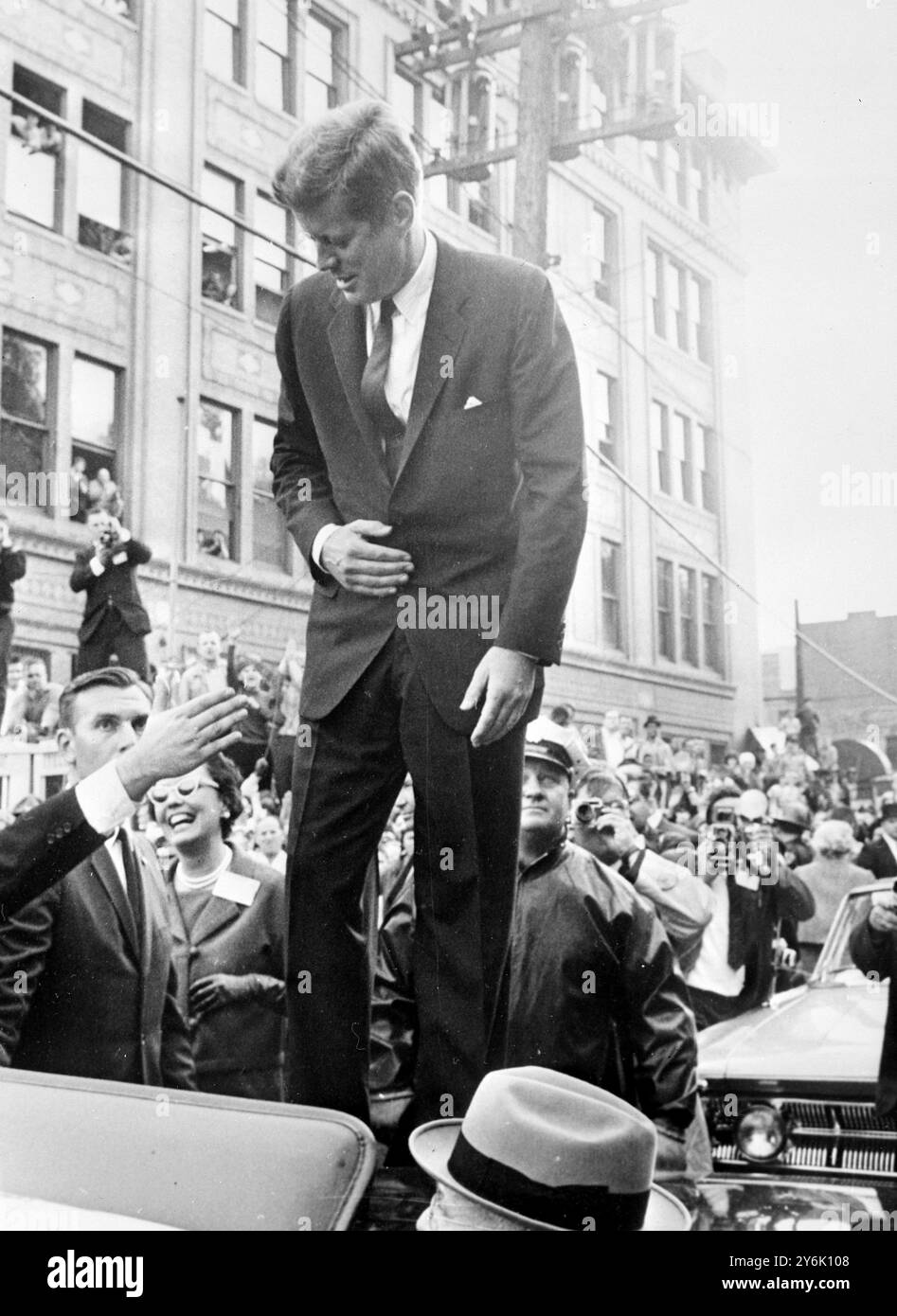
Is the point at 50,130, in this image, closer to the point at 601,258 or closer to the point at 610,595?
the point at 601,258

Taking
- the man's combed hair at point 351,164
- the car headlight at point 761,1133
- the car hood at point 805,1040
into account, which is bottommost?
the car headlight at point 761,1133

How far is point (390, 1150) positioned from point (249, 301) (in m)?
1.35

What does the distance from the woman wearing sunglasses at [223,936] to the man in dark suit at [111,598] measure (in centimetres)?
23

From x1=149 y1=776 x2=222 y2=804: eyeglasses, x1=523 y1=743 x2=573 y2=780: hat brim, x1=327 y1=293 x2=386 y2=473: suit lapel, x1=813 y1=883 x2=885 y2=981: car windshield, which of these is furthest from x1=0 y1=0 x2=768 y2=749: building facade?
x1=813 y1=883 x2=885 y2=981: car windshield

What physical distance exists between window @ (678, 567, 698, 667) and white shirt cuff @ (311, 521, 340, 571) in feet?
2.81

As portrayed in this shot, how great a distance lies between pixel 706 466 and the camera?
108 inches

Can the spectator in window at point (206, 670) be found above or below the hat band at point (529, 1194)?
above

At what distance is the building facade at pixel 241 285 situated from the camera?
250 cm

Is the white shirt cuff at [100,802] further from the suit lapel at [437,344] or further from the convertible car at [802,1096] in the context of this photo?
the convertible car at [802,1096]

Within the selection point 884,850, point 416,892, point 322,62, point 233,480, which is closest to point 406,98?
point 322,62

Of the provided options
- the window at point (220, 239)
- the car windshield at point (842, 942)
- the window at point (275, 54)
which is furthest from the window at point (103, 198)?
the car windshield at point (842, 942)

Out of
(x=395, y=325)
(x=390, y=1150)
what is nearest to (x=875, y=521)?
(x=395, y=325)

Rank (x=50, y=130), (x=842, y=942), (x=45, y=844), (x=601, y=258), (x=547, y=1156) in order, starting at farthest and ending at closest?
(x=842, y=942) → (x=601, y=258) → (x=50, y=130) → (x=45, y=844) → (x=547, y=1156)

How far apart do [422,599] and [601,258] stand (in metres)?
1.01
